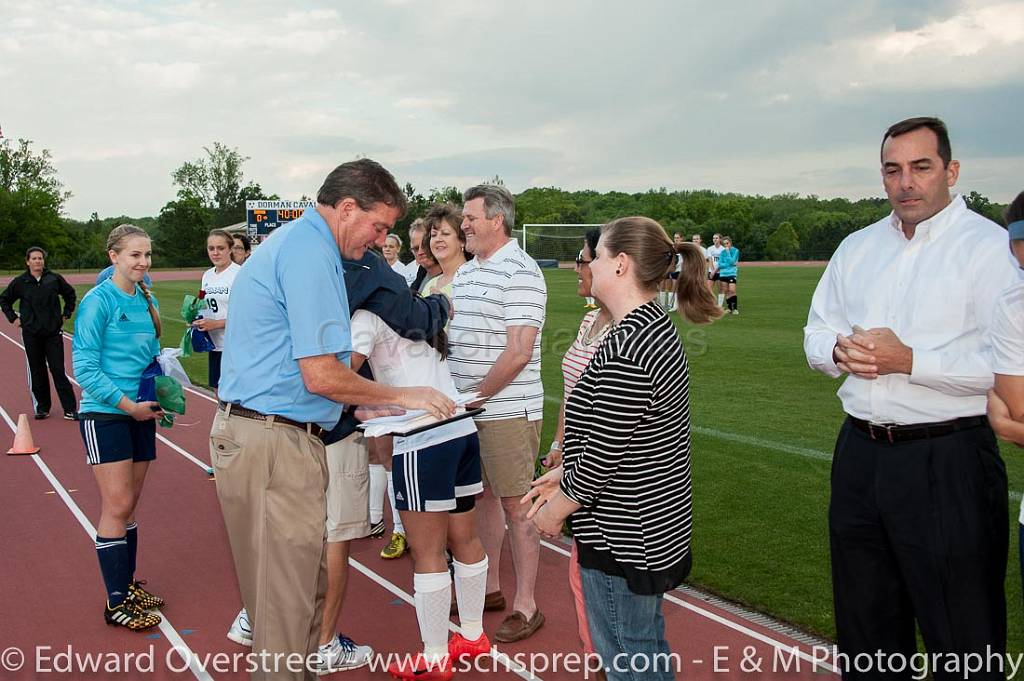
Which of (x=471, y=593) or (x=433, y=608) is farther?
(x=471, y=593)

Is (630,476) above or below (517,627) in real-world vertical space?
above

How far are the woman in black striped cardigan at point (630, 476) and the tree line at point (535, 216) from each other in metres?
51.1

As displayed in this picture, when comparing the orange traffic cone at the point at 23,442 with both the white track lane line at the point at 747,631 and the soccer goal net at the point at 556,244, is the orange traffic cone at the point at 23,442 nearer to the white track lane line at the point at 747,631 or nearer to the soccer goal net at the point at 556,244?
the white track lane line at the point at 747,631

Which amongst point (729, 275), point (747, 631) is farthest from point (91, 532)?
point (729, 275)

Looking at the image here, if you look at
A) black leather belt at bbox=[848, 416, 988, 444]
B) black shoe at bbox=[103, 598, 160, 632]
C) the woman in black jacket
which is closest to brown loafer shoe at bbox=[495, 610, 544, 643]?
black shoe at bbox=[103, 598, 160, 632]

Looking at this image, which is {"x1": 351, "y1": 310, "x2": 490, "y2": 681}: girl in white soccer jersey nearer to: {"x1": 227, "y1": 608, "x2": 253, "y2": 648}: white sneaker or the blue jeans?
{"x1": 227, "y1": 608, "x2": 253, "y2": 648}: white sneaker

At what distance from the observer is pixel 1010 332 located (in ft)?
8.14

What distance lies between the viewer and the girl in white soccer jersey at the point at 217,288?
7121mm

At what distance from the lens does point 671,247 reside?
2.81 metres

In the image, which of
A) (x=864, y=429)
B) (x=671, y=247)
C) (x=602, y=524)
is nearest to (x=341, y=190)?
(x=671, y=247)

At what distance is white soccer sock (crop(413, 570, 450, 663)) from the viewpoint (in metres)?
3.74

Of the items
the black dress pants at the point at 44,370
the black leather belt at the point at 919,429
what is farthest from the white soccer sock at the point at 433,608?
the black dress pants at the point at 44,370

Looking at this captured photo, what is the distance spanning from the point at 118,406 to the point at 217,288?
9.83ft

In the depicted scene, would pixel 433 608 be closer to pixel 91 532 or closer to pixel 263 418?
pixel 263 418
